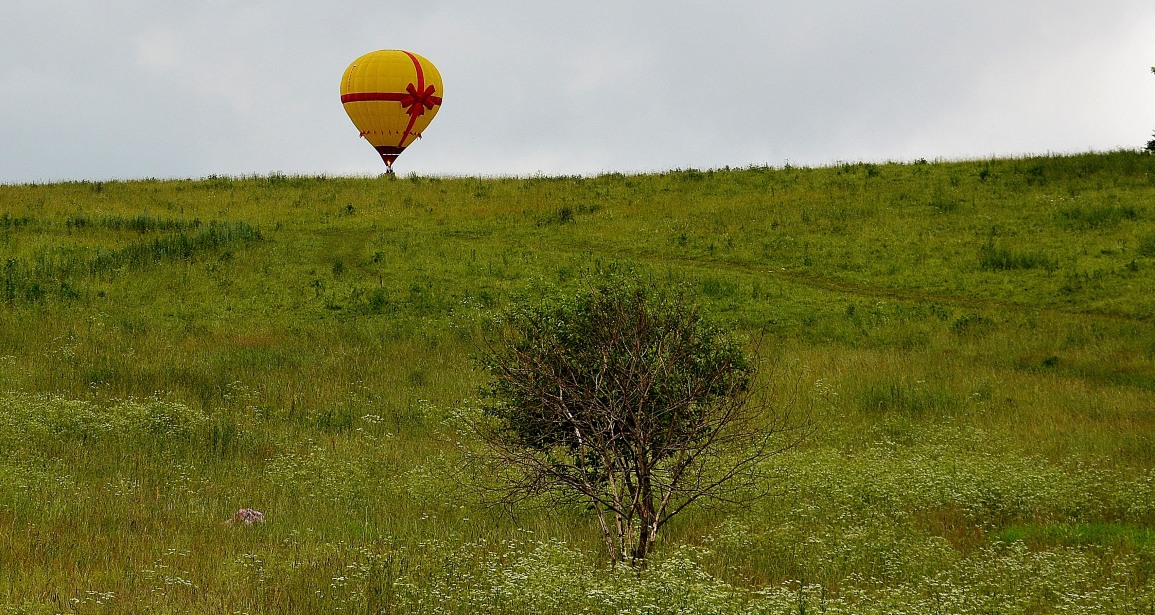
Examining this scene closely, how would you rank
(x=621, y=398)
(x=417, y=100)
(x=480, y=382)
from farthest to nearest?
(x=417, y=100)
(x=480, y=382)
(x=621, y=398)

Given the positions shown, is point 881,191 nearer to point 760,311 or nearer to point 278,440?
point 760,311

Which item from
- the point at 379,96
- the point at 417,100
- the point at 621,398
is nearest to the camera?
the point at 621,398

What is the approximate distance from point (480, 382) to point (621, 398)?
13958 millimetres

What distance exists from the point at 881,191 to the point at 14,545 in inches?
1563

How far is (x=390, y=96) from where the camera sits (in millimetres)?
54438

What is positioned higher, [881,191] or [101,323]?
[881,191]

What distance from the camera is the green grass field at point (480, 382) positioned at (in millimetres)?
13375


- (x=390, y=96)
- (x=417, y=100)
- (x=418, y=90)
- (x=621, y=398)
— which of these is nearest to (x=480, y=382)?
(x=621, y=398)

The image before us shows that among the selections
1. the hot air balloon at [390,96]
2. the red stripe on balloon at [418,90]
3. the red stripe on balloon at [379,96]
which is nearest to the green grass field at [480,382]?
the red stripe on balloon at [418,90]

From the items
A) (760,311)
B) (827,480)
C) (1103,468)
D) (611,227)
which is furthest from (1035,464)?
(611,227)

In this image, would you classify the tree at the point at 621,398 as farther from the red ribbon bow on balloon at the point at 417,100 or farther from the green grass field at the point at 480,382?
the red ribbon bow on balloon at the point at 417,100

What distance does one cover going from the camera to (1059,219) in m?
40.8

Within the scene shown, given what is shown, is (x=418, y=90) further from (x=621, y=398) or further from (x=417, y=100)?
(x=621, y=398)

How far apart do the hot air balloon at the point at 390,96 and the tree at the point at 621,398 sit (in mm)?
40004
